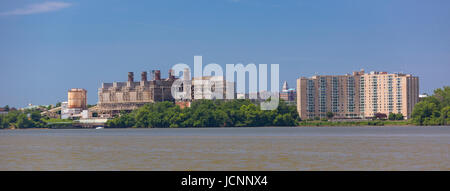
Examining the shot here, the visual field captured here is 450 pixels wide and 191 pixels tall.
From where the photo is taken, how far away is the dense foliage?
177375 mm

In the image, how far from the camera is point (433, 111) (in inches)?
7101

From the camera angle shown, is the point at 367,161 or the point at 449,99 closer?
the point at 367,161

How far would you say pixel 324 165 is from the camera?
4275 cm

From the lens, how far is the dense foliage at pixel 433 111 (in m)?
177
